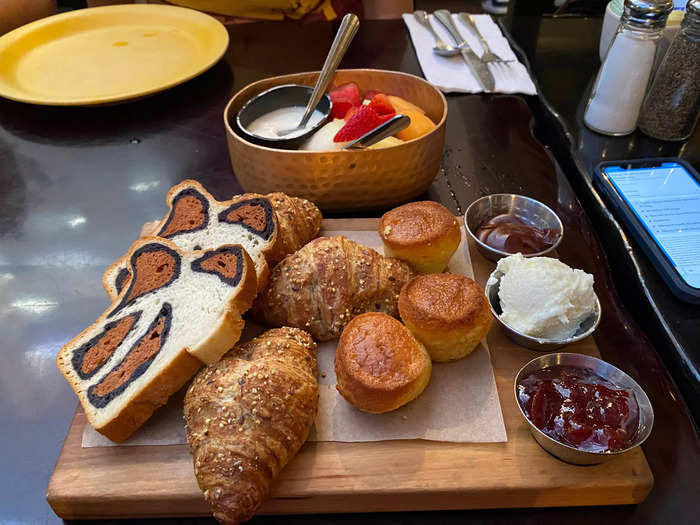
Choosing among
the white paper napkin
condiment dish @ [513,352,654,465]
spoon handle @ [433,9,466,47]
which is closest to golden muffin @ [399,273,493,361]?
condiment dish @ [513,352,654,465]

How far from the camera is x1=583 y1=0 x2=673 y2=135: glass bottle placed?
1.92 metres

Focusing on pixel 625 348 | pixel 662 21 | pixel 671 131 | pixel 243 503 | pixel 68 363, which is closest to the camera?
pixel 243 503

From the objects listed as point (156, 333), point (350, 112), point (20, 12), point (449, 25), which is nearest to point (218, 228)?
point (156, 333)

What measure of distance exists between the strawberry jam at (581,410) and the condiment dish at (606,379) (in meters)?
0.01

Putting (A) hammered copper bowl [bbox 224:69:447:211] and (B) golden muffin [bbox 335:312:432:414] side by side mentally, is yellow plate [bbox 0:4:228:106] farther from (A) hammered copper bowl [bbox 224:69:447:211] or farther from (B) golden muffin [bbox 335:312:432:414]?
(B) golden muffin [bbox 335:312:432:414]

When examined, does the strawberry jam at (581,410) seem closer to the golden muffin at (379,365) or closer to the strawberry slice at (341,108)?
the golden muffin at (379,365)

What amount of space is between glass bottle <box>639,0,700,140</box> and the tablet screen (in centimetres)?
30

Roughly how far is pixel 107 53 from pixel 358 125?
1687mm

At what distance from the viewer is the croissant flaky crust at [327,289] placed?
1.44 meters

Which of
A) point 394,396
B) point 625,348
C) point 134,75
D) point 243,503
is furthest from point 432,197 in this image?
point 134,75

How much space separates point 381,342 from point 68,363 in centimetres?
80

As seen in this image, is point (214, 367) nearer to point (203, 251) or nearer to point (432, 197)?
point (203, 251)

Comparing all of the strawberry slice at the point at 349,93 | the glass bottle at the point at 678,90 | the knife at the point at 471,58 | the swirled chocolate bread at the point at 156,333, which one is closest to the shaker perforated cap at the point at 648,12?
the glass bottle at the point at 678,90

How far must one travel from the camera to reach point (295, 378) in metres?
1.22
